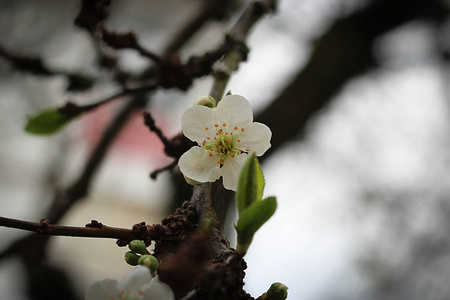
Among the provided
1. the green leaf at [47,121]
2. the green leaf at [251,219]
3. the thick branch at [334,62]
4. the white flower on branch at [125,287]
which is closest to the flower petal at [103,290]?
the white flower on branch at [125,287]

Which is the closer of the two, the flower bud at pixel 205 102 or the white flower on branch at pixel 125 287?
the white flower on branch at pixel 125 287

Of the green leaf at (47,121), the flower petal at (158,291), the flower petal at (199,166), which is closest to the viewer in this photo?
the flower petal at (158,291)

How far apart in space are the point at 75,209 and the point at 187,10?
134 cm

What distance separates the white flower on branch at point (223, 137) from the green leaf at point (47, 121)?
1.51ft

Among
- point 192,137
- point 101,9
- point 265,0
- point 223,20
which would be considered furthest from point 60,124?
point 223,20

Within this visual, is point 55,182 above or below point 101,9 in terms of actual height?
above

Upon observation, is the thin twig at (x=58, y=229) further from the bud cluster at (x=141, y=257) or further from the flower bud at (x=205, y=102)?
the flower bud at (x=205, y=102)

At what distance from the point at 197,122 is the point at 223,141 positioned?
0.17ft

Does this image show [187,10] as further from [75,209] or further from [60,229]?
[60,229]

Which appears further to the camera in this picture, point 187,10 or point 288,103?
point 187,10

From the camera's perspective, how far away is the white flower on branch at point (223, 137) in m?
0.60

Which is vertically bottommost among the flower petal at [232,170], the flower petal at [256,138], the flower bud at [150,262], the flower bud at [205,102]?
the flower bud at [150,262]

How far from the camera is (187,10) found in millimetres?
2309

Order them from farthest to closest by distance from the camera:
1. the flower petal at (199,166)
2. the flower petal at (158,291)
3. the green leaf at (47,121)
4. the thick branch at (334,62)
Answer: the thick branch at (334,62), the green leaf at (47,121), the flower petal at (199,166), the flower petal at (158,291)
